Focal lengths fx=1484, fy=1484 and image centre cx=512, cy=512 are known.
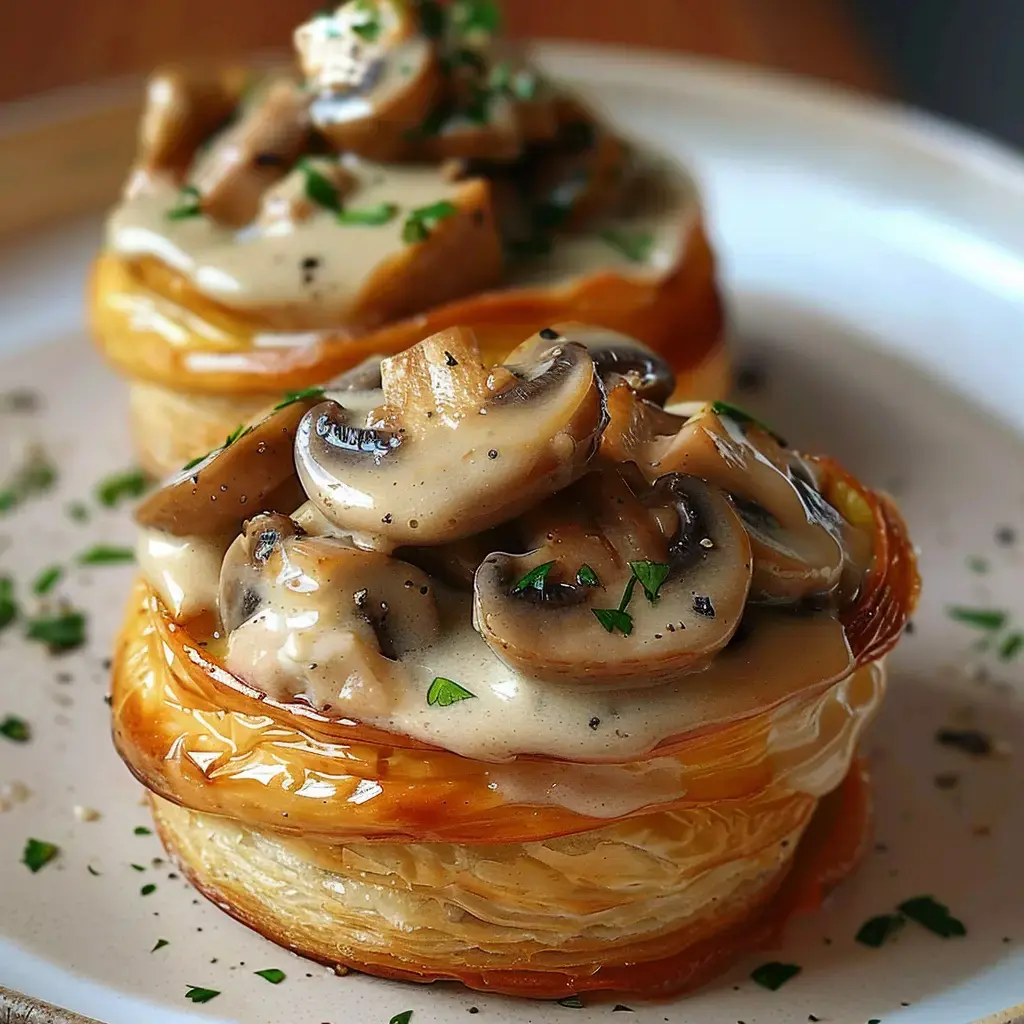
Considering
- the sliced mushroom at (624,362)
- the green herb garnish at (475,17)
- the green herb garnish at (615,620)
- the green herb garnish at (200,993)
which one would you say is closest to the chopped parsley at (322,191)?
the green herb garnish at (475,17)

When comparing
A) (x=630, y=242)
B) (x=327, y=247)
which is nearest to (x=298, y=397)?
(x=327, y=247)

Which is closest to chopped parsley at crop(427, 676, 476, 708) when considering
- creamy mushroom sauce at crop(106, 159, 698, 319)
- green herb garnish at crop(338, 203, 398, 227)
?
creamy mushroom sauce at crop(106, 159, 698, 319)

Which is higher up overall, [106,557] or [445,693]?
[445,693]

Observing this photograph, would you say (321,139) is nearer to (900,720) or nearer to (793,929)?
(900,720)

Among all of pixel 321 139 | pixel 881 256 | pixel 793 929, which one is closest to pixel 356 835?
pixel 793 929

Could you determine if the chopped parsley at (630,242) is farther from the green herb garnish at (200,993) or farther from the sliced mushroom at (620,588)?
the green herb garnish at (200,993)

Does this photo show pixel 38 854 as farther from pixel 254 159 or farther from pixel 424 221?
pixel 254 159

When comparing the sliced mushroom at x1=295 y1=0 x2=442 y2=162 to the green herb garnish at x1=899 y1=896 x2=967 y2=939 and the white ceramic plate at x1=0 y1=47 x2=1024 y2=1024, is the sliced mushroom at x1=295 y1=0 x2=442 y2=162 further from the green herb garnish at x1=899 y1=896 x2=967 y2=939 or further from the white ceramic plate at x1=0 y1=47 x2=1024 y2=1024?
the green herb garnish at x1=899 y1=896 x2=967 y2=939
